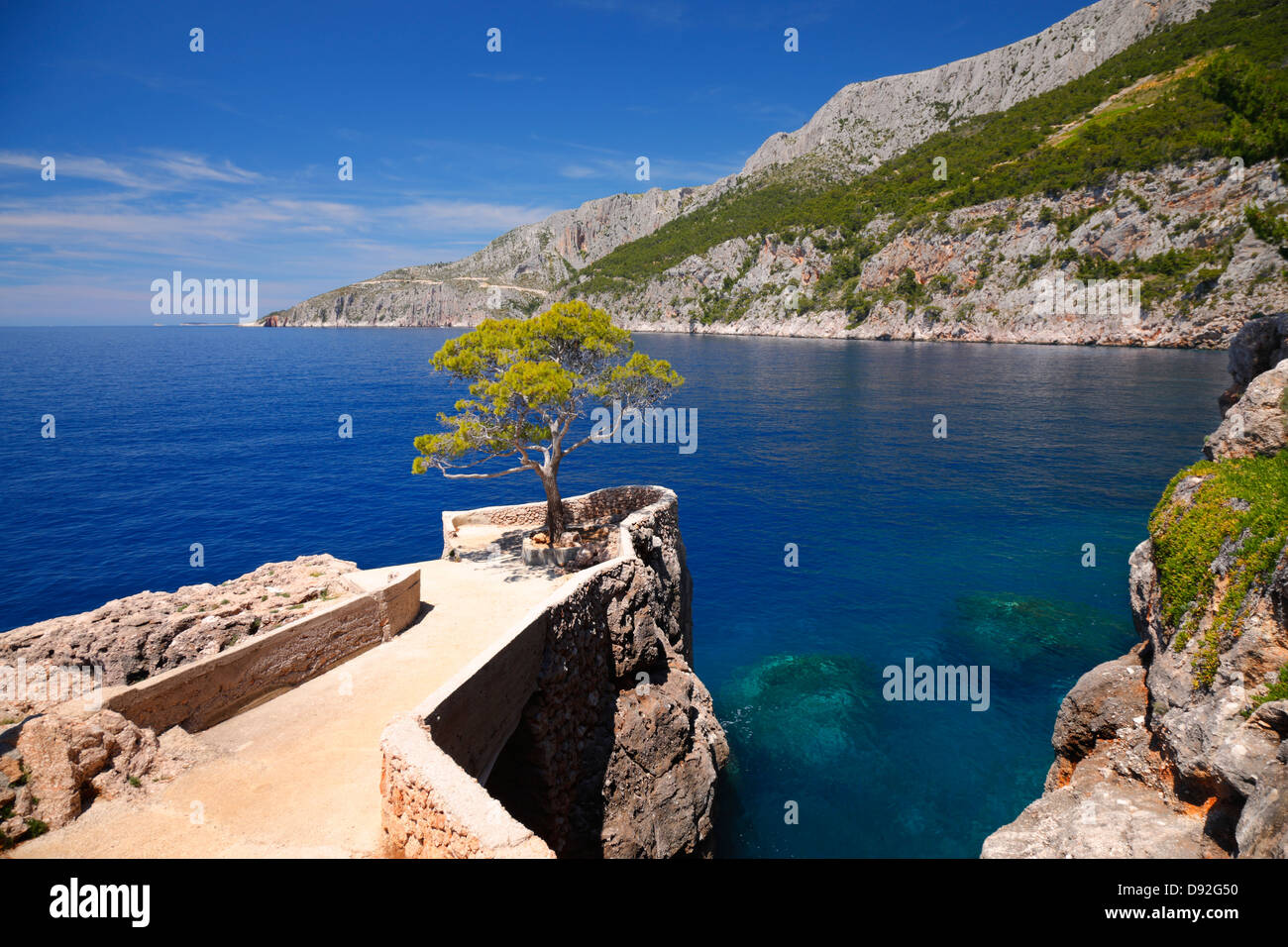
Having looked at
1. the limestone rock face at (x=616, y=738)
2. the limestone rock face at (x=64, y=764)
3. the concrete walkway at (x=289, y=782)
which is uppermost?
the limestone rock face at (x=64, y=764)

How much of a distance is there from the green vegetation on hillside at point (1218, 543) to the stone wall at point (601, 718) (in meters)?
12.3

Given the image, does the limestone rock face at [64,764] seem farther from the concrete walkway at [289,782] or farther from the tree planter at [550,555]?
the tree planter at [550,555]

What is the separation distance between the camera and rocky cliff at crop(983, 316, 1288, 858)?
883cm

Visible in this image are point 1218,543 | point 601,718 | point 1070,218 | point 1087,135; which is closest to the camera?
point 1218,543

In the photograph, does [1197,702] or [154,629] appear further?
[154,629]

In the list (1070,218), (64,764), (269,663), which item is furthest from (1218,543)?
(1070,218)

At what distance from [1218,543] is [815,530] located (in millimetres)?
25261

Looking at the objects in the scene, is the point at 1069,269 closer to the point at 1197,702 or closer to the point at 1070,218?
the point at 1070,218

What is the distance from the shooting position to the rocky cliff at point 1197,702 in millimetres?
8828

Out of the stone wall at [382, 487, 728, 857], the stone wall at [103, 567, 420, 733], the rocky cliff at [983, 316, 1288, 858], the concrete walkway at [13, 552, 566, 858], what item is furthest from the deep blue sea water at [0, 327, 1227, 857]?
the stone wall at [103, 567, 420, 733]

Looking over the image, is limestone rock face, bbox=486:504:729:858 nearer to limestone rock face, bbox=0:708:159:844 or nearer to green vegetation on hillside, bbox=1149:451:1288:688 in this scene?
limestone rock face, bbox=0:708:159:844

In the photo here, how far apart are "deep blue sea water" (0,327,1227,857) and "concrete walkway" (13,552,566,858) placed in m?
11.5

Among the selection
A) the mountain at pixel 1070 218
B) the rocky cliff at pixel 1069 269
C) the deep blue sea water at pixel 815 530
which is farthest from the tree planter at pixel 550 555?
the mountain at pixel 1070 218

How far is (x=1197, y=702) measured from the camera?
11.0 m
